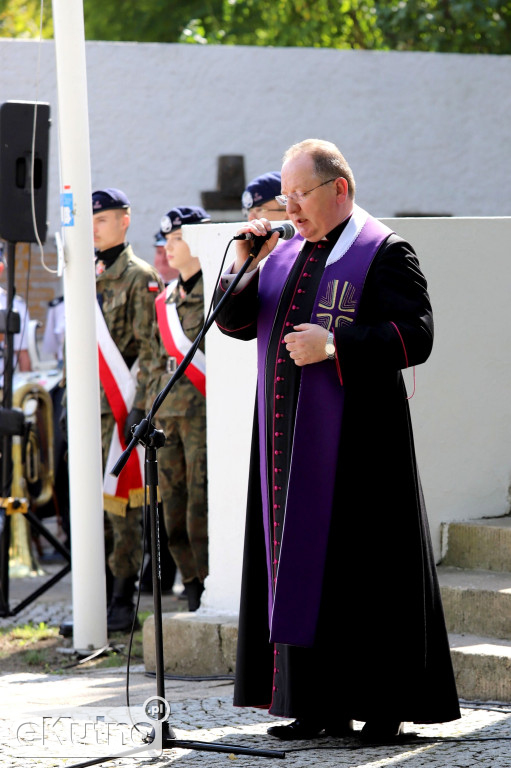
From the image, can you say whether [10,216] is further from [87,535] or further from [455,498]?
[455,498]

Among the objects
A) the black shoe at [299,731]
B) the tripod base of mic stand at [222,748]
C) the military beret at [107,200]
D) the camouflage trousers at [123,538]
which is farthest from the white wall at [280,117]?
the tripod base of mic stand at [222,748]

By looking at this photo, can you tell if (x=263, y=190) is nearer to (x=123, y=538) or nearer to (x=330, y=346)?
(x=123, y=538)

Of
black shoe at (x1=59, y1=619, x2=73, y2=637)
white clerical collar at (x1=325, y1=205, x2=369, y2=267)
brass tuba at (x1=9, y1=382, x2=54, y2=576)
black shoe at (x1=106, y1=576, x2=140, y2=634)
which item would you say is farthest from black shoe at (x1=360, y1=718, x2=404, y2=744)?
brass tuba at (x1=9, y1=382, x2=54, y2=576)

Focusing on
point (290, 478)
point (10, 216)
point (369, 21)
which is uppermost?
point (369, 21)

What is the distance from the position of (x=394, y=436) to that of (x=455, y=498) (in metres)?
1.81

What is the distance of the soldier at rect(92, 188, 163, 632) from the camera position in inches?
288

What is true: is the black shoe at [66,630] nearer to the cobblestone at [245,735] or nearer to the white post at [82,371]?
the white post at [82,371]

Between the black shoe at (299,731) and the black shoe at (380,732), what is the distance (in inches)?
5.9

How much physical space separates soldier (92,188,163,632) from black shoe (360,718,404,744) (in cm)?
316

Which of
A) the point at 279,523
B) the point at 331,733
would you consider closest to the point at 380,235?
the point at 279,523

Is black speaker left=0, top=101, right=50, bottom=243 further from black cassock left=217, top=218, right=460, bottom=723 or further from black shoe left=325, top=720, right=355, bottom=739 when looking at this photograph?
black shoe left=325, top=720, right=355, bottom=739

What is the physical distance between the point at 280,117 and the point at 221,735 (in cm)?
859

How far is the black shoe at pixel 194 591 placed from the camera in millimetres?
6883

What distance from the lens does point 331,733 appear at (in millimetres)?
4301
